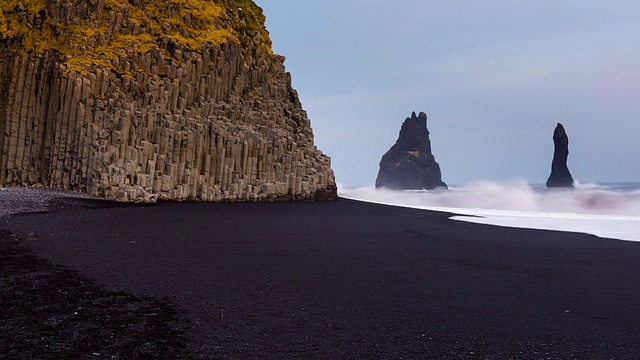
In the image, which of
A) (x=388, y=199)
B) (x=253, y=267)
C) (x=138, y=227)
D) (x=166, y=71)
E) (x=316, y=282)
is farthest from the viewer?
(x=388, y=199)

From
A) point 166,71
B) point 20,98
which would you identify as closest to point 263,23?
point 166,71

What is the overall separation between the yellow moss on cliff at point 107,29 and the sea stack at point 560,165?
442 feet

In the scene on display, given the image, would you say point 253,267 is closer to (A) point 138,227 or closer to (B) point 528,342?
(B) point 528,342

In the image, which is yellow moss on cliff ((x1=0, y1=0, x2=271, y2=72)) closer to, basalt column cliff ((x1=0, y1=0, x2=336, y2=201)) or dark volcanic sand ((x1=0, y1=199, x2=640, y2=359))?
basalt column cliff ((x1=0, y1=0, x2=336, y2=201))

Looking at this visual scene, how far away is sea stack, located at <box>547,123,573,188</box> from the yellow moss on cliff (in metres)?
135

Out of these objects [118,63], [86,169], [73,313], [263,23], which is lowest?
[73,313]

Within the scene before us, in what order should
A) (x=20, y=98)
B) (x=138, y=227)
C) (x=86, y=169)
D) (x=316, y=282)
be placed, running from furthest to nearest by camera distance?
1. (x=20, y=98)
2. (x=86, y=169)
3. (x=138, y=227)
4. (x=316, y=282)

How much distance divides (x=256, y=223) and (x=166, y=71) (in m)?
18.0

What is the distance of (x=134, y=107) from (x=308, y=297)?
26.1 m

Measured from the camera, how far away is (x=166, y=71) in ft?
110

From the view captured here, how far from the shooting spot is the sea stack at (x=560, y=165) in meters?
149

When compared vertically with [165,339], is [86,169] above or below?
above

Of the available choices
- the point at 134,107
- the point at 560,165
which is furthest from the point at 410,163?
the point at 134,107

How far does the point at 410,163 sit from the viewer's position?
500 feet
